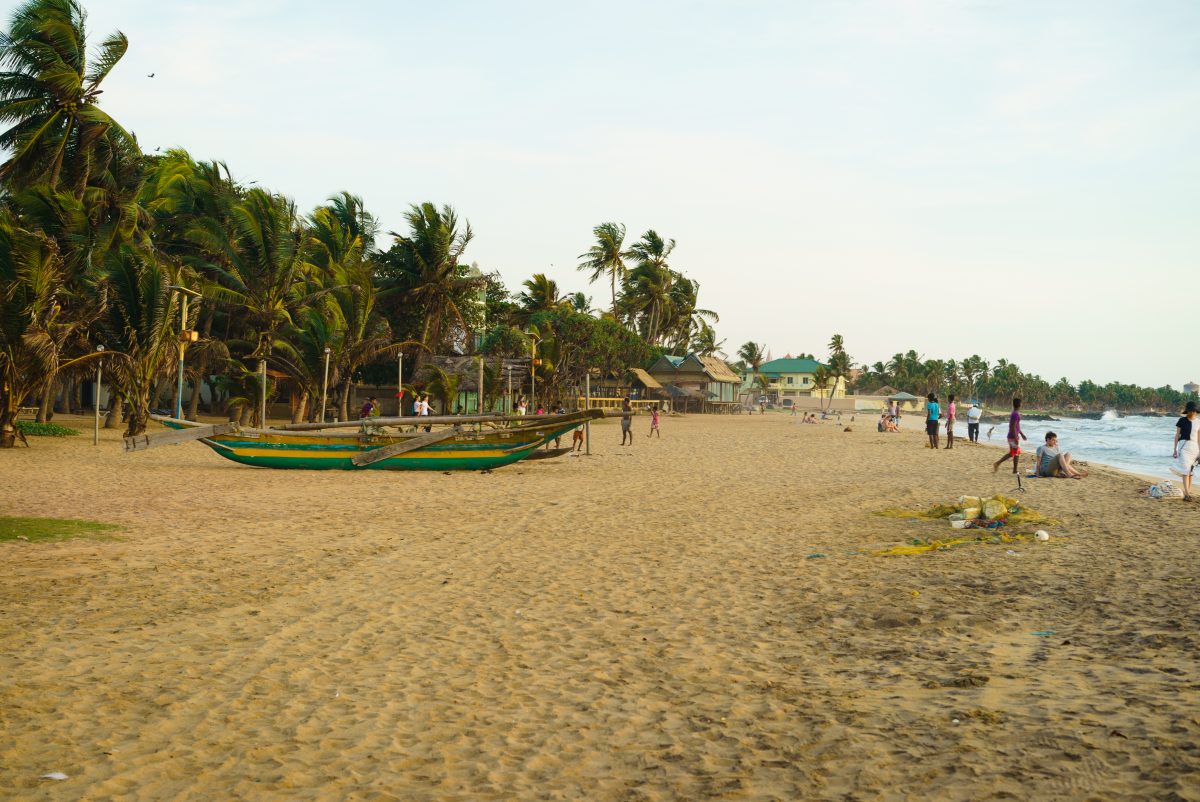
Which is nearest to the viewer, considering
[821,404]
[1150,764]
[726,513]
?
[1150,764]

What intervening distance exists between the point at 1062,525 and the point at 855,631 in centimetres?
619

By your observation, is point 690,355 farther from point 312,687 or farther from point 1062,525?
point 312,687

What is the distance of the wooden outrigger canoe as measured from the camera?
1730 centimetres

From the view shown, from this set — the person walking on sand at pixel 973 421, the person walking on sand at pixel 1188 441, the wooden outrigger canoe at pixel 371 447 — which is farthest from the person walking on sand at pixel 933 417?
the wooden outrigger canoe at pixel 371 447

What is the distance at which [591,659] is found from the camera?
19.0ft

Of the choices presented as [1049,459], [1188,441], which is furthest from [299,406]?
[1188,441]

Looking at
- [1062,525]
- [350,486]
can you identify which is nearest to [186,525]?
[350,486]

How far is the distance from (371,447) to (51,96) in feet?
51.9


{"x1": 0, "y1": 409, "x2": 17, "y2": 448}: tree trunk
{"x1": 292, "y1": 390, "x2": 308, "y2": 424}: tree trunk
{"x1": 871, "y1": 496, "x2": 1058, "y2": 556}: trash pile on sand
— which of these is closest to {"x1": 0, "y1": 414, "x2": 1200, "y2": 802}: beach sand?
{"x1": 871, "y1": 496, "x2": 1058, "y2": 556}: trash pile on sand

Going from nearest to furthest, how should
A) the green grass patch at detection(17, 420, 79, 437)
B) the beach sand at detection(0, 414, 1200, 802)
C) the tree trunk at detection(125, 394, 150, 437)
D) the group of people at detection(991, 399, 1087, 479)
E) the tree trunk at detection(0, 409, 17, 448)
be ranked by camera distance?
the beach sand at detection(0, 414, 1200, 802) < the group of people at detection(991, 399, 1087, 479) < the tree trunk at detection(0, 409, 17, 448) < the tree trunk at detection(125, 394, 150, 437) < the green grass patch at detection(17, 420, 79, 437)

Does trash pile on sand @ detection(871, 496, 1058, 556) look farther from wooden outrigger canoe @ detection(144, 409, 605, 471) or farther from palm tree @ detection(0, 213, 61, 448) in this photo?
palm tree @ detection(0, 213, 61, 448)

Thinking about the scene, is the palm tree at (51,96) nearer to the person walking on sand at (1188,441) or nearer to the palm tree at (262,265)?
the palm tree at (262,265)

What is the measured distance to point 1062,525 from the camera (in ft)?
36.8

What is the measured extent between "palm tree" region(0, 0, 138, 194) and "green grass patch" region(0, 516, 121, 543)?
1823 centimetres
